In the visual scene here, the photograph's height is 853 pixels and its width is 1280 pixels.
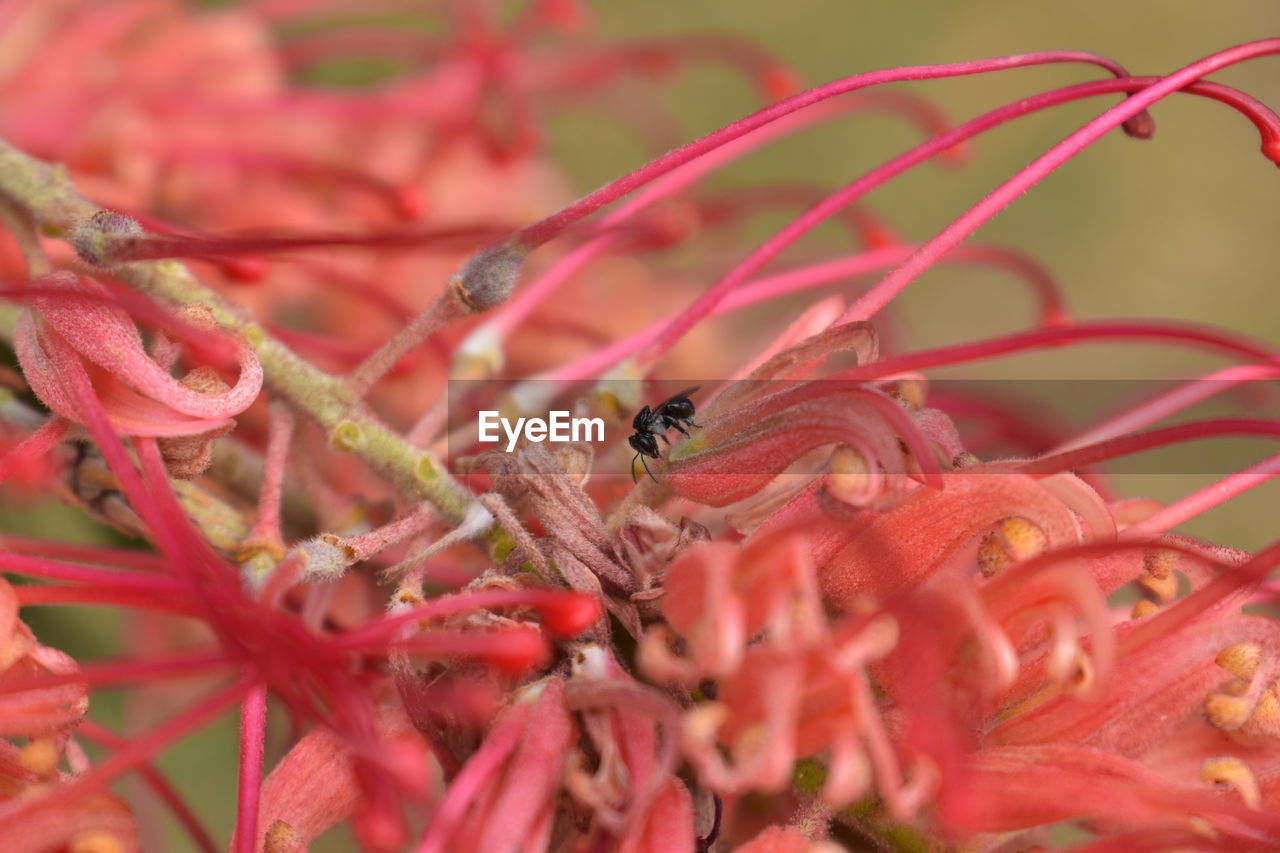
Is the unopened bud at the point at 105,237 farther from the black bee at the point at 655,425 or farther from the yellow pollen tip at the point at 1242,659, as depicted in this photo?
the yellow pollen tip at the point at 1242,659

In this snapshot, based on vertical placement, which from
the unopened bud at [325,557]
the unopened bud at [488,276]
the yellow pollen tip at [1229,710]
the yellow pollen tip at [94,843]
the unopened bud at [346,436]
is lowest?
the yellow pollen tip at [94,843]

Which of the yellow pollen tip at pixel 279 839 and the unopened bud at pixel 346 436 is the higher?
the unopened bud at pixel 346 436

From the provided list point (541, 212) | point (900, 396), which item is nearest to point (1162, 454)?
point (541, 212)

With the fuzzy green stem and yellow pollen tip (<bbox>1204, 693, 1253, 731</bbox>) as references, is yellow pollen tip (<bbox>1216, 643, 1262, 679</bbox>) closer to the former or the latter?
yellow pollen tip (<bbox>1204, 693, 1253, 731</bbox>)

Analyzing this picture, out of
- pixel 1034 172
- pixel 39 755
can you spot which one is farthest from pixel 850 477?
pixel 39 755

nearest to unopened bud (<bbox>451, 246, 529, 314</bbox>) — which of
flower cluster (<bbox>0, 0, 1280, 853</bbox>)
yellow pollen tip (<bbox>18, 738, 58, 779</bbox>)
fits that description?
flower cluster (<bbox>0, 0, 1280, 853</bbox>)

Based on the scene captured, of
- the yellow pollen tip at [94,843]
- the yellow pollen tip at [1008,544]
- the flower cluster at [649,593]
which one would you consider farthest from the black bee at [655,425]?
the yellow pollen tip at [94,843]
